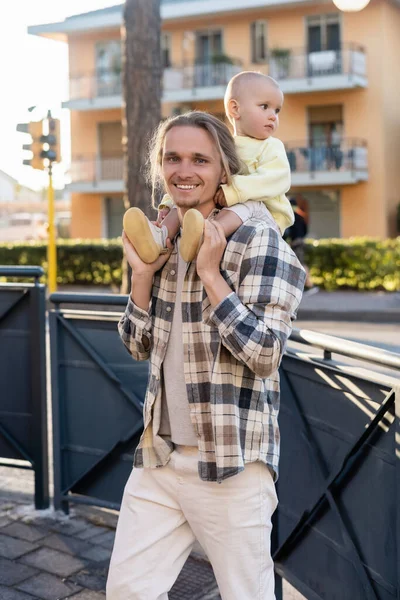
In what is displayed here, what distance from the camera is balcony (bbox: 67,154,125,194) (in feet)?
113

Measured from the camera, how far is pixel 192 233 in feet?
7.82

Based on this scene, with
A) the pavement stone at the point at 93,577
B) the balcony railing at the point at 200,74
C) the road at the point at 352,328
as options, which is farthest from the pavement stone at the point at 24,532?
the balcony railing at the point at 200,74

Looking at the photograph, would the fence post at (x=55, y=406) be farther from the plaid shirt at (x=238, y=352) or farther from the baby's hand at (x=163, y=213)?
the plaid shirt at (x=238, y=352)

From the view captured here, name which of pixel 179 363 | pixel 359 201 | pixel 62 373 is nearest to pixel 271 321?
pixel 179 363

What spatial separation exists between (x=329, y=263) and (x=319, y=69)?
12948mm

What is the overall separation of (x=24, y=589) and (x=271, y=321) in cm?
212

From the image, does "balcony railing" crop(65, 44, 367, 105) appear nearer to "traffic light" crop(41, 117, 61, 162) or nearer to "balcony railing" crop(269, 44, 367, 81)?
"balcony railing" crop(269, 44, 367, 81)

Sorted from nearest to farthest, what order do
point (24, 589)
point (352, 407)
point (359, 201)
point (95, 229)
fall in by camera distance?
point (352, 407)
point (24, 589)
point (359, 201)
point (95, 229)

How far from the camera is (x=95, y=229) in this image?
119 feet

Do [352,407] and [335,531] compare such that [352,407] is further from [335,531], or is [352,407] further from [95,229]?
[95,229]

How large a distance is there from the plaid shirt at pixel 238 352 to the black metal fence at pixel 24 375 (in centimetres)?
224

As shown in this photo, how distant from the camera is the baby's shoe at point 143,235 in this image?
2.53m

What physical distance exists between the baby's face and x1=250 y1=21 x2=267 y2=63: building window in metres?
31.2

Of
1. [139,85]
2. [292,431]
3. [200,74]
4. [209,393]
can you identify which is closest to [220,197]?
[209,393]
